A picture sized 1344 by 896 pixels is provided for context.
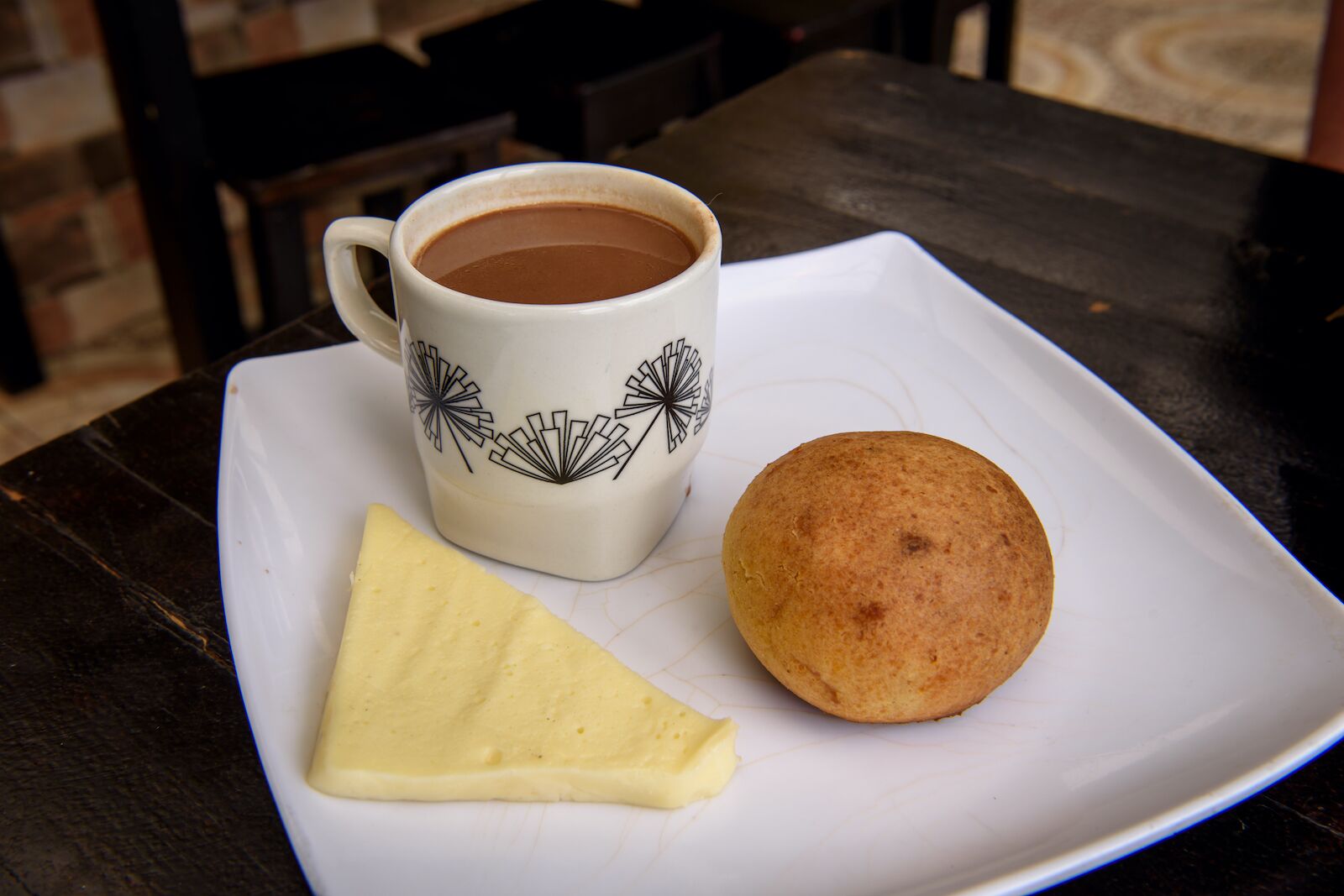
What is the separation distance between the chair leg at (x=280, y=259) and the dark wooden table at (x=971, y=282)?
2.07ft

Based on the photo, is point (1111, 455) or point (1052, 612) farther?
point (1111, 455)

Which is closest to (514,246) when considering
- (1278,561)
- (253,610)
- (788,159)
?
(253,610)

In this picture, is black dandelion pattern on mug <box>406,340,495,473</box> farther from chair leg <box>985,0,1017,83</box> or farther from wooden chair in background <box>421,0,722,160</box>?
chair leg <box>985,0,1017,83</box>

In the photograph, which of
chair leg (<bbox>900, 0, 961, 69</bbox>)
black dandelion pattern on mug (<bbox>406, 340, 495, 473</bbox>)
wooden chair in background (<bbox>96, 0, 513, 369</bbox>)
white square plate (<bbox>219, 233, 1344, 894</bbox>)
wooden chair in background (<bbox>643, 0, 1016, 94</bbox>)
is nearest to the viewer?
white square plate (<bbox>219, 233, 1344, 894</bbox>)

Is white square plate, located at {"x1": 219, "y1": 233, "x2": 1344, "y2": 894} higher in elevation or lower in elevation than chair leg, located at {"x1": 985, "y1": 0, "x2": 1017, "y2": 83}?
higher

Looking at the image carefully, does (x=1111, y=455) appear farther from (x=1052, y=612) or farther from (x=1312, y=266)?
(x=1312, y=266)

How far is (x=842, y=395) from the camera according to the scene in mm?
972

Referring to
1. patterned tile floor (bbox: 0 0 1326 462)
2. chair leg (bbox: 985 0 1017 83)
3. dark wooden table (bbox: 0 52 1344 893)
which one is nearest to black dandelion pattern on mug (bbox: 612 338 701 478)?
dark wooden table (bbox: 0 52 1344 893)

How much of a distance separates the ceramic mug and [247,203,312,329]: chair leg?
94cm

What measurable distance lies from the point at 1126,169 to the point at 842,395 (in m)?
0.67

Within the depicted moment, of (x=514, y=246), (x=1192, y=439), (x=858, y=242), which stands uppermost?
(x=514, y=246)

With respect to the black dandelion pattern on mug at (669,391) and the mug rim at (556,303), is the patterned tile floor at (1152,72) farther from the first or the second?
the black dandelion pattern on mug at (669,391)

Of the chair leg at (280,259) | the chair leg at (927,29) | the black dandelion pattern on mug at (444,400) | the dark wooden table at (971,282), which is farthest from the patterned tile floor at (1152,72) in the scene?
the black dandelion pattern on mug at (444,400)

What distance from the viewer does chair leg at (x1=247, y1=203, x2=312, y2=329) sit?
67.3 inches
